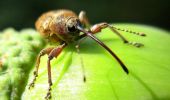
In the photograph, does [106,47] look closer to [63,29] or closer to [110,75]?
[110,75]

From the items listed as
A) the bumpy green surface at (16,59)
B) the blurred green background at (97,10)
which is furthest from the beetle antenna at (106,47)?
the blurred green background at (97,10)

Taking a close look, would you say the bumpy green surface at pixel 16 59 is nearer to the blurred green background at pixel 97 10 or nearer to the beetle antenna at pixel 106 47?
the beetle antenna at pixel 106 47

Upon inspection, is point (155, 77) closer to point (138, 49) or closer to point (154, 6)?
point (138, 49)

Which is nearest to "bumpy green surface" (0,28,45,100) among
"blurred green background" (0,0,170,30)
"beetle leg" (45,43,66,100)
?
"beetle leg" (45,43,66,100)

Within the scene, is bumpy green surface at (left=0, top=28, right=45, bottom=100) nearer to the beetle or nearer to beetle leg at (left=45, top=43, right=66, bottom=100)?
the beetle

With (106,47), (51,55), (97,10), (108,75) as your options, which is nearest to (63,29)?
(51,55)

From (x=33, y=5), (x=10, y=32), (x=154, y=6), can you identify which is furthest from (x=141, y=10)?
(x=10, y=32)
